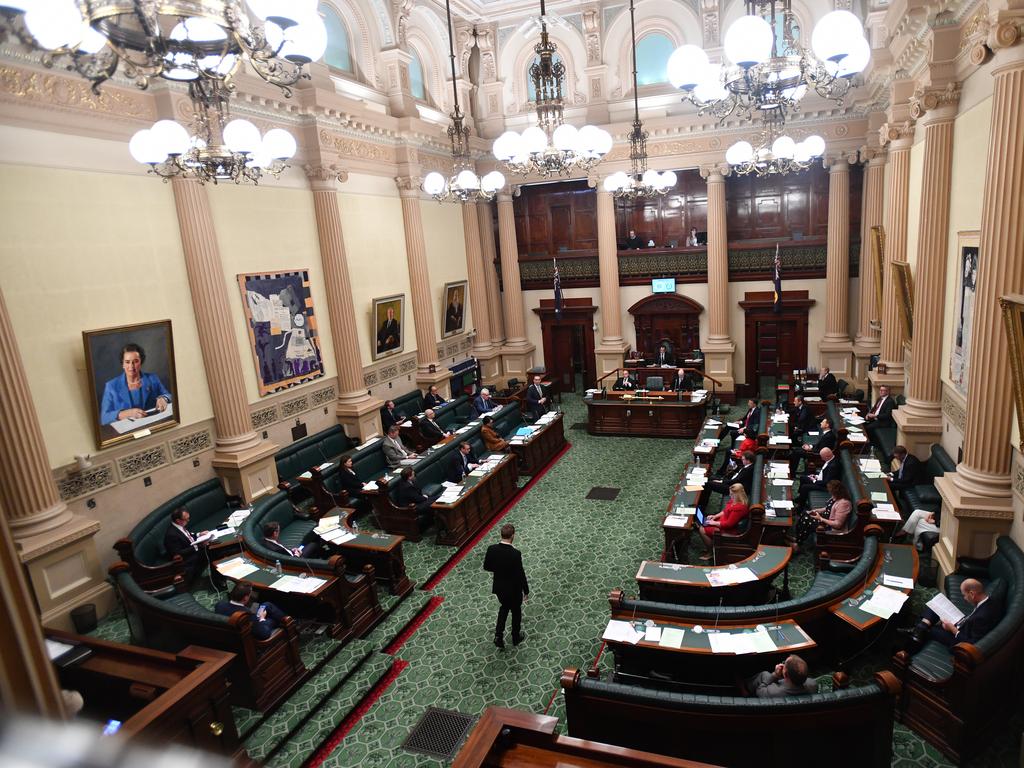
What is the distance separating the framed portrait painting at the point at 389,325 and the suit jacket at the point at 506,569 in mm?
7631

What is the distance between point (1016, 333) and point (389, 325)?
11.0 meters

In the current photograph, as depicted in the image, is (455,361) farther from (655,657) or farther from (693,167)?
(655,657)

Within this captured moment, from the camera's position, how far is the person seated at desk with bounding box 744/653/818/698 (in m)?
4.71

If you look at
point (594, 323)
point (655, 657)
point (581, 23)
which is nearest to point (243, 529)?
point (655, 657)

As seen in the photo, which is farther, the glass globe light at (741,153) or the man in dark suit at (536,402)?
the man in dark suit at (536,402)

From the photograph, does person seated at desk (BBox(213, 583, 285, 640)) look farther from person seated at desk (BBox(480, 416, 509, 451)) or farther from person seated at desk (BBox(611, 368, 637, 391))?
person seated at desk (BBox(611, 368, 637, 391))

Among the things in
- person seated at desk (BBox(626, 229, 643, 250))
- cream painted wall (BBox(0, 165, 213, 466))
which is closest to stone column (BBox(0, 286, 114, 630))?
cream painted wall (BBox(0, 165, 213, 466))

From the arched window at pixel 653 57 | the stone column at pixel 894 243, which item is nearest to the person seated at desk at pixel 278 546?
the stone column at pixel 894 243

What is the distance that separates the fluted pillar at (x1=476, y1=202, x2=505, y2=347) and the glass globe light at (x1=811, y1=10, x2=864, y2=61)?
13.7m

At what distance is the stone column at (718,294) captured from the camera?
1573 centimetres

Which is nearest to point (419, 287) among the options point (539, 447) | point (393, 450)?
point (393, 450)

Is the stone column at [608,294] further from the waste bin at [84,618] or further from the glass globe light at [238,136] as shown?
the waste bin at [84,618]

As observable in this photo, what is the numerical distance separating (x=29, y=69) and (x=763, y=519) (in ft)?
32.6

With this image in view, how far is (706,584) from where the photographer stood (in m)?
6.44
